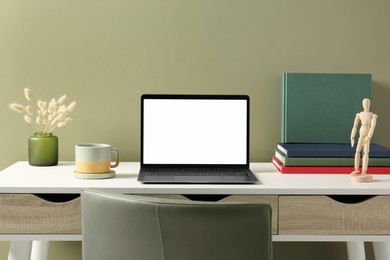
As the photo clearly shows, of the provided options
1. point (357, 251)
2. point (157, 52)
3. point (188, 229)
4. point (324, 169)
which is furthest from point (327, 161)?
point (188, 229)

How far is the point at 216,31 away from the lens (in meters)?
2.05

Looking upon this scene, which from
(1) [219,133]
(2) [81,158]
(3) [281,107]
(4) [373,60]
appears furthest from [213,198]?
(4) [373,60]

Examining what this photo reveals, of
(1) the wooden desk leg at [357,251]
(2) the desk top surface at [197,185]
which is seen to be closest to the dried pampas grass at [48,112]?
(2) the desk top surface at [197,185]

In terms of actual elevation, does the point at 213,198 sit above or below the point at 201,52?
below

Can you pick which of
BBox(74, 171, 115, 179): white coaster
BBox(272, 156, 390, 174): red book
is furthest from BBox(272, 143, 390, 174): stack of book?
BBox(74, 171, 115, 179): white coaster

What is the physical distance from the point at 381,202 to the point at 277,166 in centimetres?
39

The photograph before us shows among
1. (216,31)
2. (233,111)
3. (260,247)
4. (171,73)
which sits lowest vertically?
(260,247)

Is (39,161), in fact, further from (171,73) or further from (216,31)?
(216,31)

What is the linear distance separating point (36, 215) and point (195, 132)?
0.55 metres

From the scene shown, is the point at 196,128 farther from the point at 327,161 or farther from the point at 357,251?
the point at 357,251

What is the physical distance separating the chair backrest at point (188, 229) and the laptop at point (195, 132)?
0.68 m

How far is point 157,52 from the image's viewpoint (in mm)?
2047

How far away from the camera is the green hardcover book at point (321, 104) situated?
201cm

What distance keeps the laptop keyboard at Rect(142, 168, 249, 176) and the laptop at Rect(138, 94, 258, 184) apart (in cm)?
1
